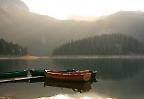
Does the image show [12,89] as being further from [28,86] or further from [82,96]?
[82,96]

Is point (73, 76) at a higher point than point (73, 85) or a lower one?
higher

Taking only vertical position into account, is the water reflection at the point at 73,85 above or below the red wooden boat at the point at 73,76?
below

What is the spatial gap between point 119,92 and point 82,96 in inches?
396

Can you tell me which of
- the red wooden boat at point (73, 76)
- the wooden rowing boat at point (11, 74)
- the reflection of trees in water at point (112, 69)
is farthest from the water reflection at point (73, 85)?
the reflection of trees in water at point (112, 69)

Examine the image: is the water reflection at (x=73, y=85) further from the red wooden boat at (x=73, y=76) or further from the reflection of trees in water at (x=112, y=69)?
the reflection of trees in water at (x=112, y=69)

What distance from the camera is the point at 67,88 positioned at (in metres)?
65.4

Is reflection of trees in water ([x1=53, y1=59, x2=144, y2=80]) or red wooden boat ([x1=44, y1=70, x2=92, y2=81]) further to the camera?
reflection of trees in water ([x1=53, y1=59, x2=144, y2=80])

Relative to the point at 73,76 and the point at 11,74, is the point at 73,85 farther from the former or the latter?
the point at 11,74

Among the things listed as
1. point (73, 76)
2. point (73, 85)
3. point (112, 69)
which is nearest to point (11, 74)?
point (73, 76)

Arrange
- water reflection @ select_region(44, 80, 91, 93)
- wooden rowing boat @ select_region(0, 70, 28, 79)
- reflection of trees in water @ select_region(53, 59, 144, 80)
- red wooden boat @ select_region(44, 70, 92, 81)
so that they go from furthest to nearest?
reflection of trees in water @ select_region(53, 59, 144, 80)
wooden rowing boat @ select_region(0, 70, 28, 79)
red wooden boat @ select_region(44, 70, 92, 81)
water reflection @ select_region(44, 80, 91, 93)

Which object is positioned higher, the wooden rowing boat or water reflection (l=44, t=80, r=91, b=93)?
the wooden rowing boat

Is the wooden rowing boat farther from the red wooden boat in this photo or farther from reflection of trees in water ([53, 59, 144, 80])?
reflection of trees in water ([53, 59, 144, 80])

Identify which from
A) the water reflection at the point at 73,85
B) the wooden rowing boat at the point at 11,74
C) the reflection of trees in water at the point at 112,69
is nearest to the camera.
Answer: the water reflection at the point at 73,85

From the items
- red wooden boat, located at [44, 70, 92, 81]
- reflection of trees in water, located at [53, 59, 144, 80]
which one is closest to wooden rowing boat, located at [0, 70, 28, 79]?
red wooden boat, located at [44, 70, 92, 81]
